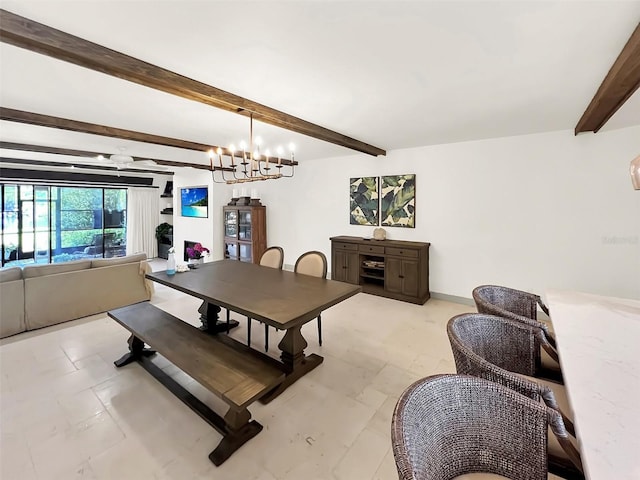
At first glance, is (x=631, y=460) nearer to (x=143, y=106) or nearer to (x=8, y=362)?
(x=143, y=106)

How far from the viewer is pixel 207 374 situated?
1.87 m

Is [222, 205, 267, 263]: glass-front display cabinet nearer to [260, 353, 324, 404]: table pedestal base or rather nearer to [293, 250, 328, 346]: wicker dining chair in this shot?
[293, 250, 328, 346]: wicker dining chair

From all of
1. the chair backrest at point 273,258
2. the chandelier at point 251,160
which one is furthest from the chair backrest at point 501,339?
the chair backrest at point 273,258

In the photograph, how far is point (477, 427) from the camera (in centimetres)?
111

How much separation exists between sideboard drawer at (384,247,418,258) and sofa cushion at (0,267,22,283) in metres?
4.79

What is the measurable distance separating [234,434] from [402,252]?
330 cm

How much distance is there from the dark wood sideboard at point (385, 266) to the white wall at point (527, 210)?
40cm

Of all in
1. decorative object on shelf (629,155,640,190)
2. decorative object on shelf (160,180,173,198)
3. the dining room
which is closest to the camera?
decorative object on shelf (629,155,640,190)

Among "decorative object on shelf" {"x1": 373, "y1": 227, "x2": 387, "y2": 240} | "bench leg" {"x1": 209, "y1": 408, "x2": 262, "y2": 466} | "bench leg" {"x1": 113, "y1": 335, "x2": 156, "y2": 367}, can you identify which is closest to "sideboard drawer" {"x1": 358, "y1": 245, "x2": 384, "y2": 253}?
"decorative object on shelf" {"x1": 373, "y1": 227, "x2": 387, "y2": 240}

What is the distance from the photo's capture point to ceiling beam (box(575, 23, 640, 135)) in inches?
64.7

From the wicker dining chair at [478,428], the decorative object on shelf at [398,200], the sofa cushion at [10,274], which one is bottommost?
the wicker dining chair at [478,428]

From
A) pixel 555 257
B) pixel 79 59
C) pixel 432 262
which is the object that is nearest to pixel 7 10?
pixel 79 59

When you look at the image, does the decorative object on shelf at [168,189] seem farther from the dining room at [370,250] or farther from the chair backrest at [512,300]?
the chair backrest at [512,300]

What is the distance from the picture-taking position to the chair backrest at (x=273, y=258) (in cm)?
374
